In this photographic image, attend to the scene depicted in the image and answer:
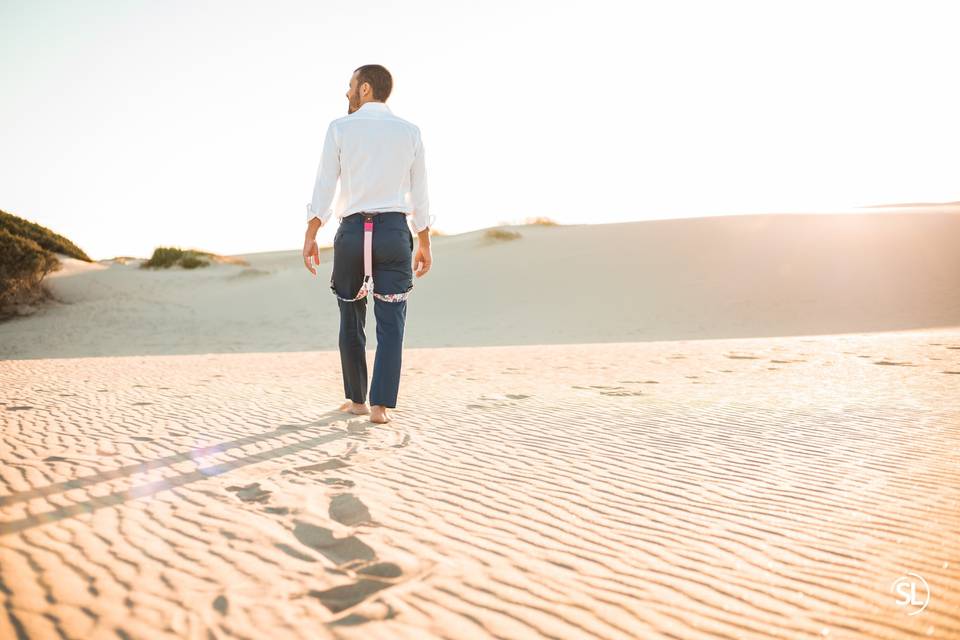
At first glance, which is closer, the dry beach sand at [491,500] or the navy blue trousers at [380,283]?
the dry beach sand at [491,500]

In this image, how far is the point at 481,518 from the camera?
97.0 inches

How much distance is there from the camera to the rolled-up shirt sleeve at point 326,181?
3.86 metres

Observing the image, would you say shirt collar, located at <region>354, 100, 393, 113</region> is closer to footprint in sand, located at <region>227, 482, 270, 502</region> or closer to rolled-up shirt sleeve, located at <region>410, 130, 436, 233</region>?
rolled-up shirt sleeve, located at <region>410, 130, 436, 233</region>

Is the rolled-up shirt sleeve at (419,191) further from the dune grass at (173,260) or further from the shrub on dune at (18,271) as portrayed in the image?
the dune grass at (173,260)

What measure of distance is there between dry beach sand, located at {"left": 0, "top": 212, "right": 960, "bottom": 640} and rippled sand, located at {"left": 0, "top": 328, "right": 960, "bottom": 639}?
0.01 meters

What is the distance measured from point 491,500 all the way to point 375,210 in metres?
1.99

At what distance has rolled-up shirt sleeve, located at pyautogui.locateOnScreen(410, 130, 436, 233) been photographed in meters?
3.99

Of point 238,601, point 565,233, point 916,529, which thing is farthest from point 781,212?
point 238,601

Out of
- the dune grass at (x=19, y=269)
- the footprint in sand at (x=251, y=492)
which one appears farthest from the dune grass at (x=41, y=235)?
the footprint in sand at (x=251, y=492)

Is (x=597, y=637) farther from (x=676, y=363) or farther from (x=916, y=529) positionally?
(x=676, y=363)

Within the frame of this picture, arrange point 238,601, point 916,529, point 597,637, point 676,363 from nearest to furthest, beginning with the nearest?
point 597,637 < point 238,601 < point 916,529 < point 676,363

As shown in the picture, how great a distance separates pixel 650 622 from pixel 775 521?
3.33ft

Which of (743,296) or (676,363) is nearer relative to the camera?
(676,363)

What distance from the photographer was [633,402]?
203 inches
